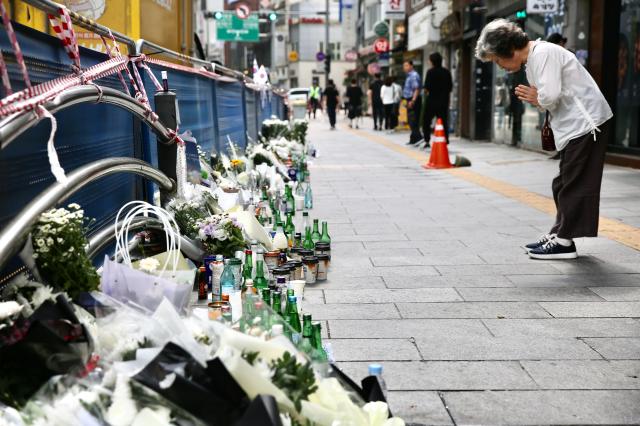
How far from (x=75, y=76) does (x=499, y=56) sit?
3476 mm

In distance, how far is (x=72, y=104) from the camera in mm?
3295

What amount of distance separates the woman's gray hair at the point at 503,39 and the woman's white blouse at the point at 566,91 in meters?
0.15

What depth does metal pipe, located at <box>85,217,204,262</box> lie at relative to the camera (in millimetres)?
3893

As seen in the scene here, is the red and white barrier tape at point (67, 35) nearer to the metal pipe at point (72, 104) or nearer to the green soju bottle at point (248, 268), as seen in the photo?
the metal pipe at point (72, 104)

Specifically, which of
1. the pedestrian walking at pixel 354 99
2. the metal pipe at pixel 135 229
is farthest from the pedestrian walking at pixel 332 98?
the metal pipe at pixel 135 229

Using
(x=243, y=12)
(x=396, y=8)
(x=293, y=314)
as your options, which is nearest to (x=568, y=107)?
(x=293, y=314)

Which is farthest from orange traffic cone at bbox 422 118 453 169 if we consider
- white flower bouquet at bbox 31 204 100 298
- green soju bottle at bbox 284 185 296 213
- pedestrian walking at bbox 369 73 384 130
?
pedestrian walking at bbox 369 73 384 130

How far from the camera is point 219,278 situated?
4871 mm

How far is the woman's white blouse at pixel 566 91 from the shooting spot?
240 inches

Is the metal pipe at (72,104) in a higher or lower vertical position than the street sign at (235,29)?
lower

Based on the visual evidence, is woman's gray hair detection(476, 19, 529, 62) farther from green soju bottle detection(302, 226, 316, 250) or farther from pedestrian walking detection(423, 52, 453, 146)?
pedestrian walking detection(423, 52, 453, 146)

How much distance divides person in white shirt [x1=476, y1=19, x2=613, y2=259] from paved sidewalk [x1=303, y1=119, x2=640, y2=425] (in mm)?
433

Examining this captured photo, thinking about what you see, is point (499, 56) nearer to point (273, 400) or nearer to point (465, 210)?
Result: point (465, 210)

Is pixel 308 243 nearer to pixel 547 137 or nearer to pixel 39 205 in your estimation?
pixel 547 137
